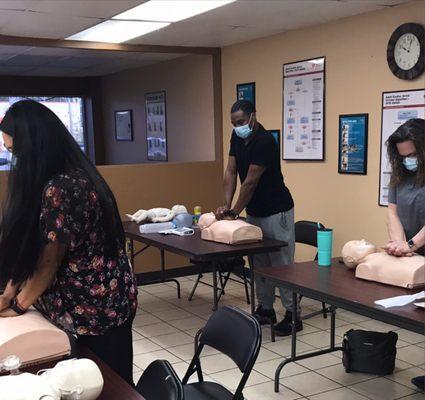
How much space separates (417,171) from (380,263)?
66cm

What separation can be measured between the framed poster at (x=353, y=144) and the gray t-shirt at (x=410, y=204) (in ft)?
3.73

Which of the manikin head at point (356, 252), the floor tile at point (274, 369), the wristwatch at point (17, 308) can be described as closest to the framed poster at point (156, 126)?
the floor tile at point (274, 369)

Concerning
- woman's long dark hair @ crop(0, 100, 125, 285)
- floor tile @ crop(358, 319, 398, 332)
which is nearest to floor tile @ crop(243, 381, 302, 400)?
floor tile @ crop(358, 319, 398, 332)

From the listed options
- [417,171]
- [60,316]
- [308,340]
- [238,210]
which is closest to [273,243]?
[238,210]

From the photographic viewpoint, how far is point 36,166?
170cm

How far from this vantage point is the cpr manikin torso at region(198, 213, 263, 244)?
144 inches

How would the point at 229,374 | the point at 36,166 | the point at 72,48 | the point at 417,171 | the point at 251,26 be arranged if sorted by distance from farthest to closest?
the point at 72,48 → the point at 251,26 → the point at 229,374 → the point at 417,171 → the point at 36,166

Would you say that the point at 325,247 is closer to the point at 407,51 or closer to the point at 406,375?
the point at 406,375

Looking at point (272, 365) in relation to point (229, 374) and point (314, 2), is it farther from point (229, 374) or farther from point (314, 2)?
point (314, 2)

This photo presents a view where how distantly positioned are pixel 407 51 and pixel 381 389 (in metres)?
2.19

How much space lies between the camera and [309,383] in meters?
3.24

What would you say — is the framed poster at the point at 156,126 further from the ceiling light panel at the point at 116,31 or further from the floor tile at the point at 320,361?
the floor tile at the point at 320,361

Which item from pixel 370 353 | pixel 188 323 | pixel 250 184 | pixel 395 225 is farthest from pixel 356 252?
pixel 188 323

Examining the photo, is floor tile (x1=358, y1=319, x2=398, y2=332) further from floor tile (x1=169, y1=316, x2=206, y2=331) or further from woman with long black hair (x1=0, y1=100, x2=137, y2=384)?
woman with long black hair (x1=0, y1=100, x2=137, y2=384)
